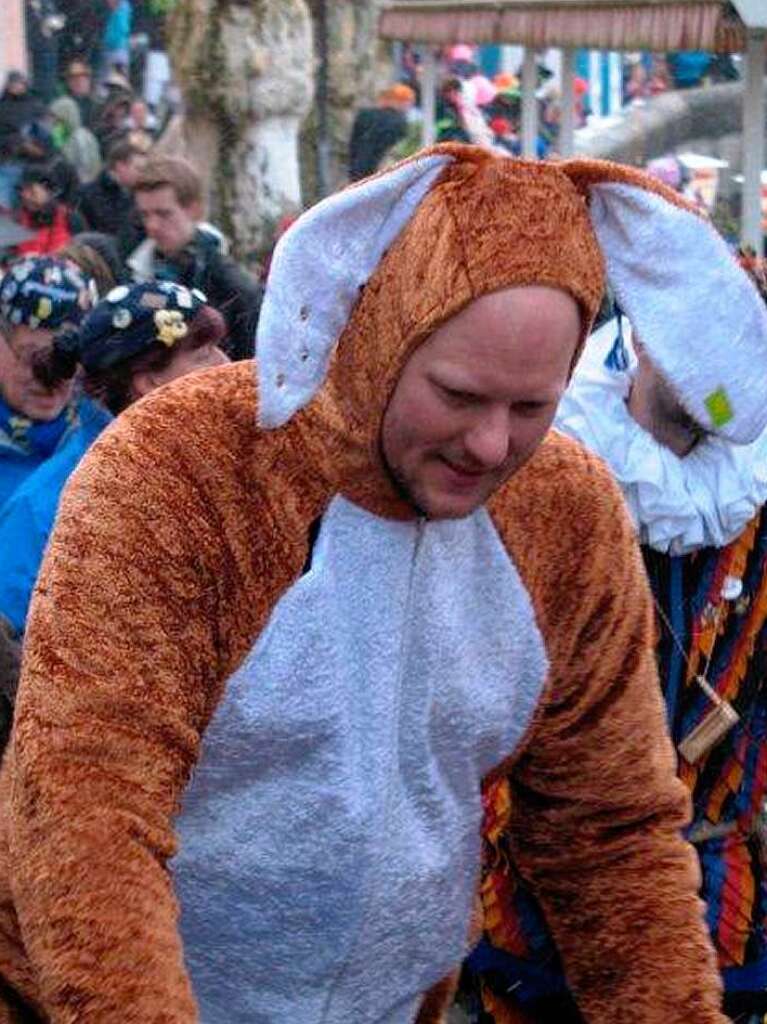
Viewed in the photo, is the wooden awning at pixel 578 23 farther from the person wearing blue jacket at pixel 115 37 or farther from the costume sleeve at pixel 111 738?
the person wearing blue jacket at pixel 115 37

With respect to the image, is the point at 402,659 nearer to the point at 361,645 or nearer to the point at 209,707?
the point at 361,645

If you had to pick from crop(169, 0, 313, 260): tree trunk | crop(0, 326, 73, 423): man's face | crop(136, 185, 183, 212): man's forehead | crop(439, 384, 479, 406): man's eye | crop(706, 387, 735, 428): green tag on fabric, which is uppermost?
crop(439, 384, 479, 406): man's eye

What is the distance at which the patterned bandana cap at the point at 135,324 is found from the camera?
455 centimetres

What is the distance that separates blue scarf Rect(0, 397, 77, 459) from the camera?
5.18m

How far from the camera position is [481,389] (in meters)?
2.48

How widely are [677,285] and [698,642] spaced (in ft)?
4.84

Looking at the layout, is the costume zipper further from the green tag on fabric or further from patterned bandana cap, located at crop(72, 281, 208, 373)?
patterned bandana cap, located at crop(72, 281, 208, 373)

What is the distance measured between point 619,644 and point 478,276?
61cm

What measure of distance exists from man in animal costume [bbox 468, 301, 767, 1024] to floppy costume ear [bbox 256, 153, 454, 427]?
1397mm

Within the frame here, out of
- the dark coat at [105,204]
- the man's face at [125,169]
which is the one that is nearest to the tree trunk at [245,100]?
the man's face at [125,169]

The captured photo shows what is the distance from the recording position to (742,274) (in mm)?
2682

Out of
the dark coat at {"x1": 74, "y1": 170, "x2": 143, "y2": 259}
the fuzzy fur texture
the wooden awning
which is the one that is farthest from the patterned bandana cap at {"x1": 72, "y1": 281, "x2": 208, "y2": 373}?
the dark coat at {"x1": 74, "y1": 170, "x2": 143, "y2": 259}

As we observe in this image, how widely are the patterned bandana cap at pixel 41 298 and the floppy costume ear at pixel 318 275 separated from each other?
9.92ft

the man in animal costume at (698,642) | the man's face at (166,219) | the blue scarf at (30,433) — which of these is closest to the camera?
the man in animal costume at (698,642)
